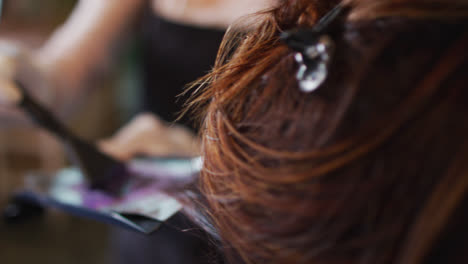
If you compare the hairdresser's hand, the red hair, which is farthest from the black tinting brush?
the red hair

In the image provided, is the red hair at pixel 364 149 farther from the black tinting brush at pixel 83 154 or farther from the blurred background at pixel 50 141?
the blurred background at pixel 50 141

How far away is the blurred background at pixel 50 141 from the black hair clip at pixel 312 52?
2.04 ft

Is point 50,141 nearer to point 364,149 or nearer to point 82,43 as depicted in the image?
point 82,43

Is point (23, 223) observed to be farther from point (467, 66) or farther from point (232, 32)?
point (467, 66)

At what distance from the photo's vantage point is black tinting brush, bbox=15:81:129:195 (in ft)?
1.94

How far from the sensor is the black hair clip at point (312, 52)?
0.21m

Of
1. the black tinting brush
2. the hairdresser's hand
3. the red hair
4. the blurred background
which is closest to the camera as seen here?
the red hair

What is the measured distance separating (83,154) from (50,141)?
610mm

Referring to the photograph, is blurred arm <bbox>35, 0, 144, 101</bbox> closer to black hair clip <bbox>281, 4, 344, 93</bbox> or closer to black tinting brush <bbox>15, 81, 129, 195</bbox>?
black tinting brush <bbox>15, 81, 129, 195</bbox>

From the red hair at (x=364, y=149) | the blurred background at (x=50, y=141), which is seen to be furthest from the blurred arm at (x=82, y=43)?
the red hair at (x=364, y=149)

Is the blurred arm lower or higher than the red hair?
higher

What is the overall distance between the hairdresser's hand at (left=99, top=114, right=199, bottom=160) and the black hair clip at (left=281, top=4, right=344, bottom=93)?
0.49 meters

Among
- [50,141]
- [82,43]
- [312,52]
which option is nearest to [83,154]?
[82,43]

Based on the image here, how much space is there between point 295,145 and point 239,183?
43 millimetres
